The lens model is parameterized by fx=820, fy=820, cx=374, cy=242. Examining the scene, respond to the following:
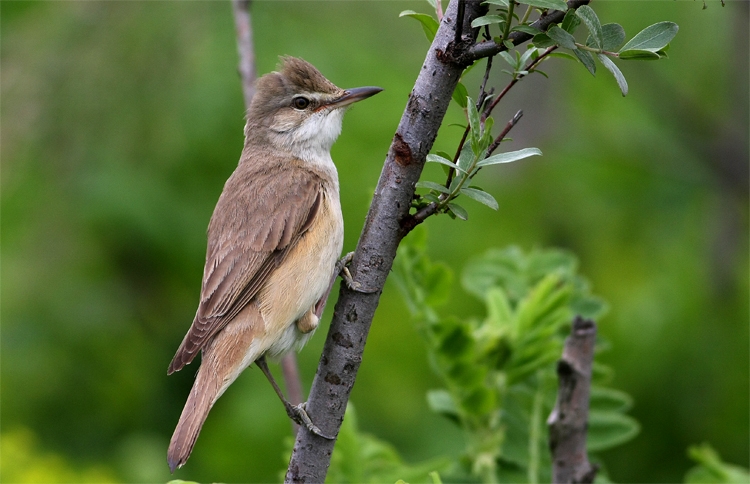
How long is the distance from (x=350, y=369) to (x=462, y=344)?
728 millimetres

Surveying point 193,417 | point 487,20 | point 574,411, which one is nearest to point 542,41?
point 487,20

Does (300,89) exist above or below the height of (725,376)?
above

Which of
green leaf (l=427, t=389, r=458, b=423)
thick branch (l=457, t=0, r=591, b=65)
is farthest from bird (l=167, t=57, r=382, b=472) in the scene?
thick branch (l=457, t=0, r=591, b=65)

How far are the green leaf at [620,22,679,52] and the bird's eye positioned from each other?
2239mm

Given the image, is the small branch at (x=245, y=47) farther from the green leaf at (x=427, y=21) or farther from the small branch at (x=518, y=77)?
the small branch at (x=518, y=77)

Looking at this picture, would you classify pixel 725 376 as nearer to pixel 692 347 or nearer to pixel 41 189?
pixel 692 347

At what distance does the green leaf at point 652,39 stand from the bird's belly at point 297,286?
1526mm

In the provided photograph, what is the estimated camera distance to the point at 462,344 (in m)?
2.91

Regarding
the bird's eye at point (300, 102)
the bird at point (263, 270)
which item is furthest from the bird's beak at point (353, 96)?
the bird's eye at point (300, 102)

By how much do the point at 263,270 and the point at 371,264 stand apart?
113cm

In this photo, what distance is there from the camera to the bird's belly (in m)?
3.20

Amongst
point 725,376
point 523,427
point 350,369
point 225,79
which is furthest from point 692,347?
point 225,79

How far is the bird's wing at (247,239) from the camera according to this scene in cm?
320

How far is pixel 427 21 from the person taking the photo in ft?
7.41
